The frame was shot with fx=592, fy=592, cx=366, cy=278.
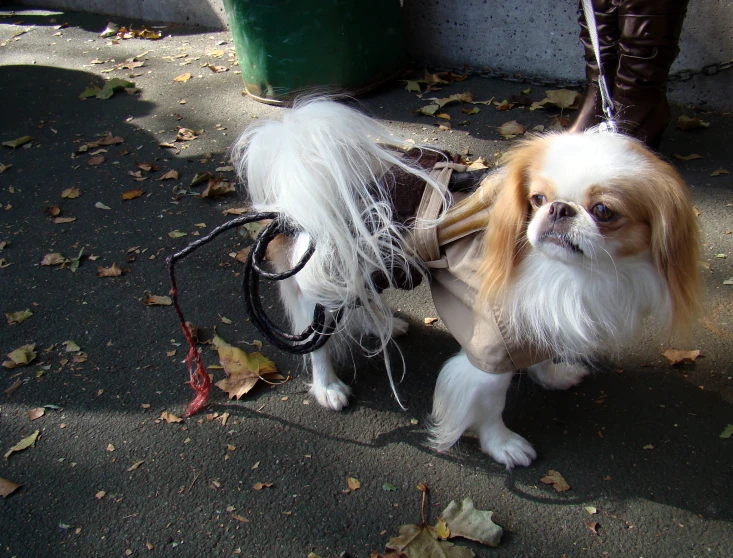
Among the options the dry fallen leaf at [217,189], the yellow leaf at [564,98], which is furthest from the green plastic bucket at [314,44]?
the yellow leaf at [564,98]

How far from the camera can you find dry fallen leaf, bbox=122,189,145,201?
379cm

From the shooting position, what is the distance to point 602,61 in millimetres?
3148

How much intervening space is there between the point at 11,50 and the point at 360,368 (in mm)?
6042

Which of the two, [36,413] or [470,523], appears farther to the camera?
[36,413]

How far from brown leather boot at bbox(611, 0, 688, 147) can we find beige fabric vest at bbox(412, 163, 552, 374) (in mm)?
1405

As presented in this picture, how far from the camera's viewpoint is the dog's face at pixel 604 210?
4.87 ft

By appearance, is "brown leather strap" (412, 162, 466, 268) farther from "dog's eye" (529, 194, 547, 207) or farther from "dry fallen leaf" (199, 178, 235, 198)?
"dry fallen leaf" (199, 178, 235, 198)

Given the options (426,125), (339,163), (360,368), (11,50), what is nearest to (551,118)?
(426,125)

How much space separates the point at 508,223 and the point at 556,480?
961 millimetres

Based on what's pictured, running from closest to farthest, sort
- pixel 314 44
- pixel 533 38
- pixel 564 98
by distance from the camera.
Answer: pixel 564 98 → pixel 314 44 → pixel 533 38

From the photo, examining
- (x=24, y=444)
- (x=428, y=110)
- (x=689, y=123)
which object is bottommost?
(x=24, y=444)

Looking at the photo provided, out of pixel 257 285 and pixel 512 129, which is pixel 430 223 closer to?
pixel 257 285

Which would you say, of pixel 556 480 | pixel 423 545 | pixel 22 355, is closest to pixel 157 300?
pixel 22 355

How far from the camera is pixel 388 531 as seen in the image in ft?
6.29
